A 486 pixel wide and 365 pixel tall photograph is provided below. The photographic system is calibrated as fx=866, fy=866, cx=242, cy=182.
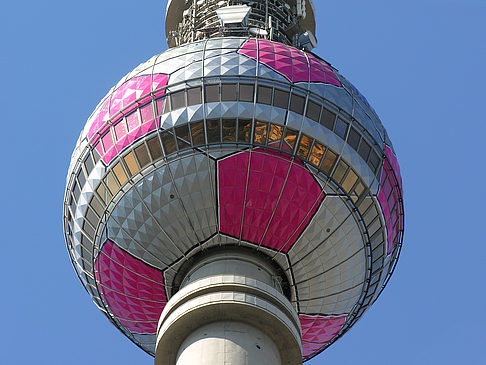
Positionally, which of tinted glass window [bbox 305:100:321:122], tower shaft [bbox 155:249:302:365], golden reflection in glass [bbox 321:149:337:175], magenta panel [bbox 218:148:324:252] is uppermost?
tinted glass window [bbox 305:100:321:122]

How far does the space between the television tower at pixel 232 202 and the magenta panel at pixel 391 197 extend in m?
0.08

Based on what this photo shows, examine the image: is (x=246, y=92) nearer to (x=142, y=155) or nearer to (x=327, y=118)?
(x=327, y=118)

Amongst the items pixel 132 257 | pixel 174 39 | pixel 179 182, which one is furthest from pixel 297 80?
pixel 174 39

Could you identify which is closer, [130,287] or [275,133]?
[275,133]

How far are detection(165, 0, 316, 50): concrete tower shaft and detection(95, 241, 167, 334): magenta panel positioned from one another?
33.0ft

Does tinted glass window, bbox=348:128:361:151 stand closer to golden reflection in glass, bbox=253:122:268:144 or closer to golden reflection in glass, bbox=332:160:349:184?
golden reflection in glass, bbox=332:160:349:184

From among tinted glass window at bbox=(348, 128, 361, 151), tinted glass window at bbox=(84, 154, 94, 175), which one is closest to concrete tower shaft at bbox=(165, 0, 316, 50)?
tinted glass window at bbox=(348, 128, 361, 151)

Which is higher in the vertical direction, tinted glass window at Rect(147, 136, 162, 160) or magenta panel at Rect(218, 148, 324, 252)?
tinted glass window at Rect(147, 136, 162, 160)

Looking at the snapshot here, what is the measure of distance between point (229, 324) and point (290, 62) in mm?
9213

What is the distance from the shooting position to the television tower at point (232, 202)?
2567 cm

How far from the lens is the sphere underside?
26594mm

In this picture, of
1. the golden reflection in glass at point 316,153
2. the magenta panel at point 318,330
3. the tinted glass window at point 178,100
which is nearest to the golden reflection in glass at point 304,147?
the golden reflection in glass at point 316,153

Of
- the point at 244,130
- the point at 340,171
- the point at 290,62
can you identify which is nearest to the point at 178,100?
the point at 244,130

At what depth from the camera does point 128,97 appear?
94.4ft
